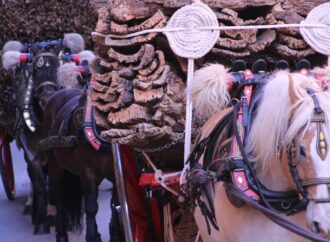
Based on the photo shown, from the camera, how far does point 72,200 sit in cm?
666

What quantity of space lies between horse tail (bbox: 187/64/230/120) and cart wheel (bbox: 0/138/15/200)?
19.0 ft

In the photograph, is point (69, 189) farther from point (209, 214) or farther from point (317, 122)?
point (317, 122)

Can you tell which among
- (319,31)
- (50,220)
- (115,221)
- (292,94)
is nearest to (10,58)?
(50,220)

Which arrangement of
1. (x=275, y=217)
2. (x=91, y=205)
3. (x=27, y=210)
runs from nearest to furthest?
(x=275, y=217) < (x=91, y=205) < (x=27, y=210)

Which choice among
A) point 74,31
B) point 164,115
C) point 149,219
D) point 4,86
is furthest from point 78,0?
point 164,115

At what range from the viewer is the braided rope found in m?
3.94

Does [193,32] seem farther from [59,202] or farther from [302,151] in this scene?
[59,202]

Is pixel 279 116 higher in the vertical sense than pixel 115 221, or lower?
higher

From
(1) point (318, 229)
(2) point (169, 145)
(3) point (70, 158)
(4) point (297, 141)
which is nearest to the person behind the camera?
(1) point (318, 229)

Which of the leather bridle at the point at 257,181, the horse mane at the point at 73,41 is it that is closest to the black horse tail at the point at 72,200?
the horse mane at the point at 73,41

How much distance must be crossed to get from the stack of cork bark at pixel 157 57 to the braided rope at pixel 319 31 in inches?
3.4

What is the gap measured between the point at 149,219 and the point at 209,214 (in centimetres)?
140

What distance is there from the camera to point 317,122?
2979 millimetres

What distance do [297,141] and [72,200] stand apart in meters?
3.99
